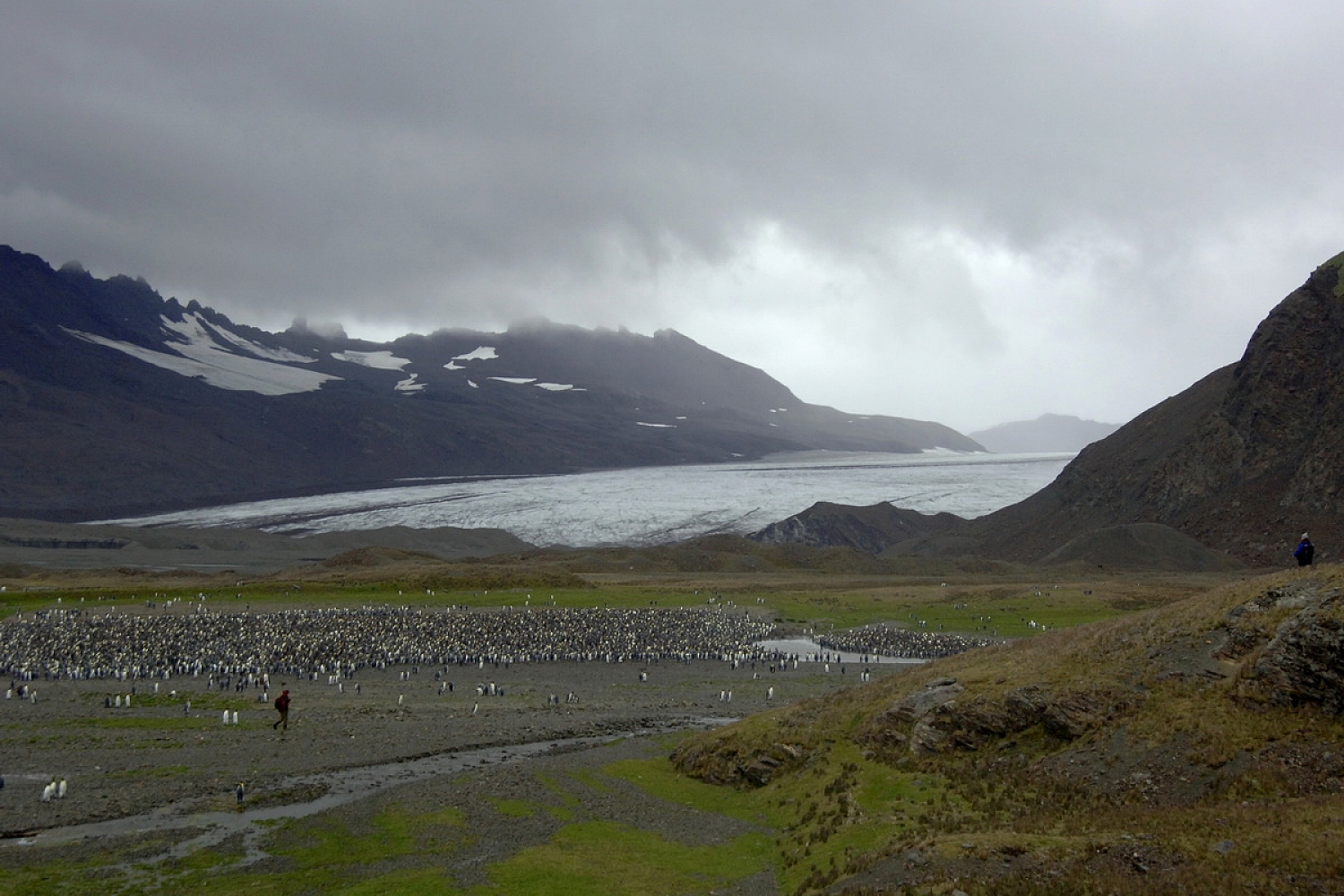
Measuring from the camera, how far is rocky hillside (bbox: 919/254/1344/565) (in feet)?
332

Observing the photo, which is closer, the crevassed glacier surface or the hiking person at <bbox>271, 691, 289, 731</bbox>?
the hiking person at <bbox>271, 691, 289, 731</bbox>

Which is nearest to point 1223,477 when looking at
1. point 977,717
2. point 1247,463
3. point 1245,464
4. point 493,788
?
point 1245,464

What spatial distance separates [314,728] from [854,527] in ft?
389

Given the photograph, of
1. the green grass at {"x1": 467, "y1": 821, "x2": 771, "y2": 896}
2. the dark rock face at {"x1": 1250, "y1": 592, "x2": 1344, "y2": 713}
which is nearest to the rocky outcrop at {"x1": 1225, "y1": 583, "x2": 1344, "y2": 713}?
the dark rock face at {"x1": 1250, "y1": 592, "x2": 1344, "y2": 713}

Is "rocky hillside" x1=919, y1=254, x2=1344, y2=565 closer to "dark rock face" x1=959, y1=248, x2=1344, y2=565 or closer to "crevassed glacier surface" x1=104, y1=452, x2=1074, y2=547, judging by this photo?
"dark rock face" x1=959, y1=248, x2=1344, y2=565

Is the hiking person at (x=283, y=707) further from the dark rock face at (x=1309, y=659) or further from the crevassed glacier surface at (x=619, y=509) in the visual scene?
the crevassed glacier surface at (x=619, y=509)

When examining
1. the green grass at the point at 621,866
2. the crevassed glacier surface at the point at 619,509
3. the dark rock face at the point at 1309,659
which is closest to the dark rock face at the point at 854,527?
the crevassed glacier surface at the point at 619,509

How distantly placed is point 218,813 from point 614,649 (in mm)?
35415

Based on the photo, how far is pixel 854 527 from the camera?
14888cm

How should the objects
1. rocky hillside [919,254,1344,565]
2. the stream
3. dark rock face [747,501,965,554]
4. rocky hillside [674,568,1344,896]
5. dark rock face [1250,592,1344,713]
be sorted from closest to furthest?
rocky hillside [674,568,1344,896] < dark rock face [1250,592,1344,713] < the stream < rocky hillside [919,254,1344,565] < dark rock face [747,501,965,554]

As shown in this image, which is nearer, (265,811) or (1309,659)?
(1309,659)

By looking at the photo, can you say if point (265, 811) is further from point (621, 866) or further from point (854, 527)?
point (854, 527)

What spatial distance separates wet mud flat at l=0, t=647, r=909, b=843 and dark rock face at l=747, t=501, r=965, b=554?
90832mm

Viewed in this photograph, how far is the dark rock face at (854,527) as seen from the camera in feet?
480
